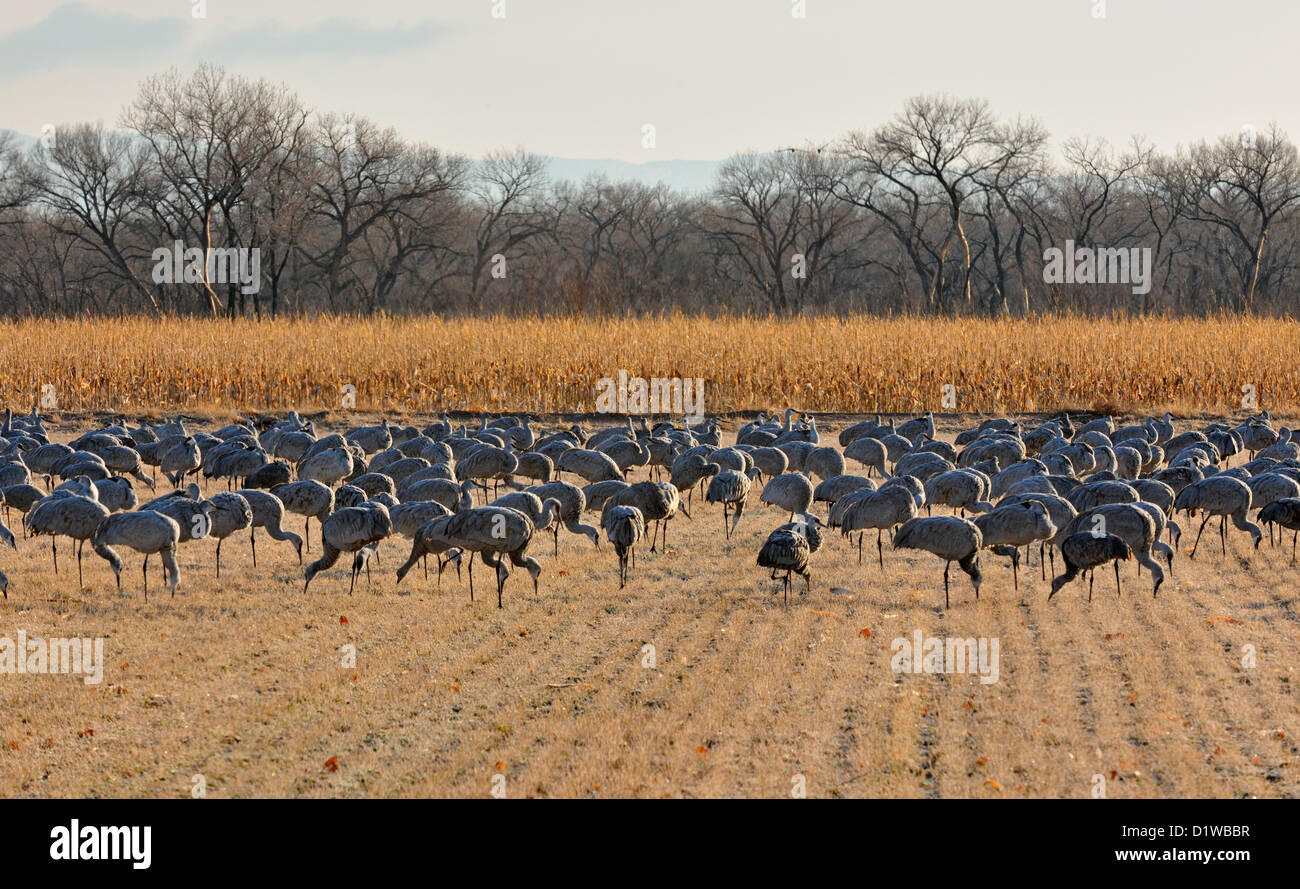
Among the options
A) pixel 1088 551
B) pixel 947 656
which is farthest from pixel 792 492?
pixel 947 656

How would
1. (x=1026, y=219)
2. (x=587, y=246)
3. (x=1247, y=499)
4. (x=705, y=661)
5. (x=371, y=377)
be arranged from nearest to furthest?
(x=705, y=661) → (x=1247, y=499) → (x=371, y=377) → (x=1026, y=219) → (x=587, y=246)

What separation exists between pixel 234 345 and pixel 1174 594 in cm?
2356

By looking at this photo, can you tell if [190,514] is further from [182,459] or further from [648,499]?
[182,459]

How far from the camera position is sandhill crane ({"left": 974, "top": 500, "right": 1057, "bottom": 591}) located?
36.6ft

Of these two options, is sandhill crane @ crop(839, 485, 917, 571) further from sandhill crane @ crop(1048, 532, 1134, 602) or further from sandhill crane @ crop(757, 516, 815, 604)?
sandhill crane @ crop(1048, 532, 1134, 602)

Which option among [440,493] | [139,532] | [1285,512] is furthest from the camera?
[440,493]

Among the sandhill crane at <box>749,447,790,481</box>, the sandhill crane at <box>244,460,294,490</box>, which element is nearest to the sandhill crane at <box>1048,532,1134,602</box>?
the sandhill crane at <box>749,447,790,481</box>

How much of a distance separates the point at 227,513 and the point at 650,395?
671 inches

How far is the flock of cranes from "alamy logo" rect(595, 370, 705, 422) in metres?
7.43

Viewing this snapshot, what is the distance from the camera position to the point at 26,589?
11.6m

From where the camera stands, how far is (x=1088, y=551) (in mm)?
10758

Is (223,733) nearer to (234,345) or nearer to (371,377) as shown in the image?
(371,377)

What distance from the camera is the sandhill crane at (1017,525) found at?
36.6 feet
